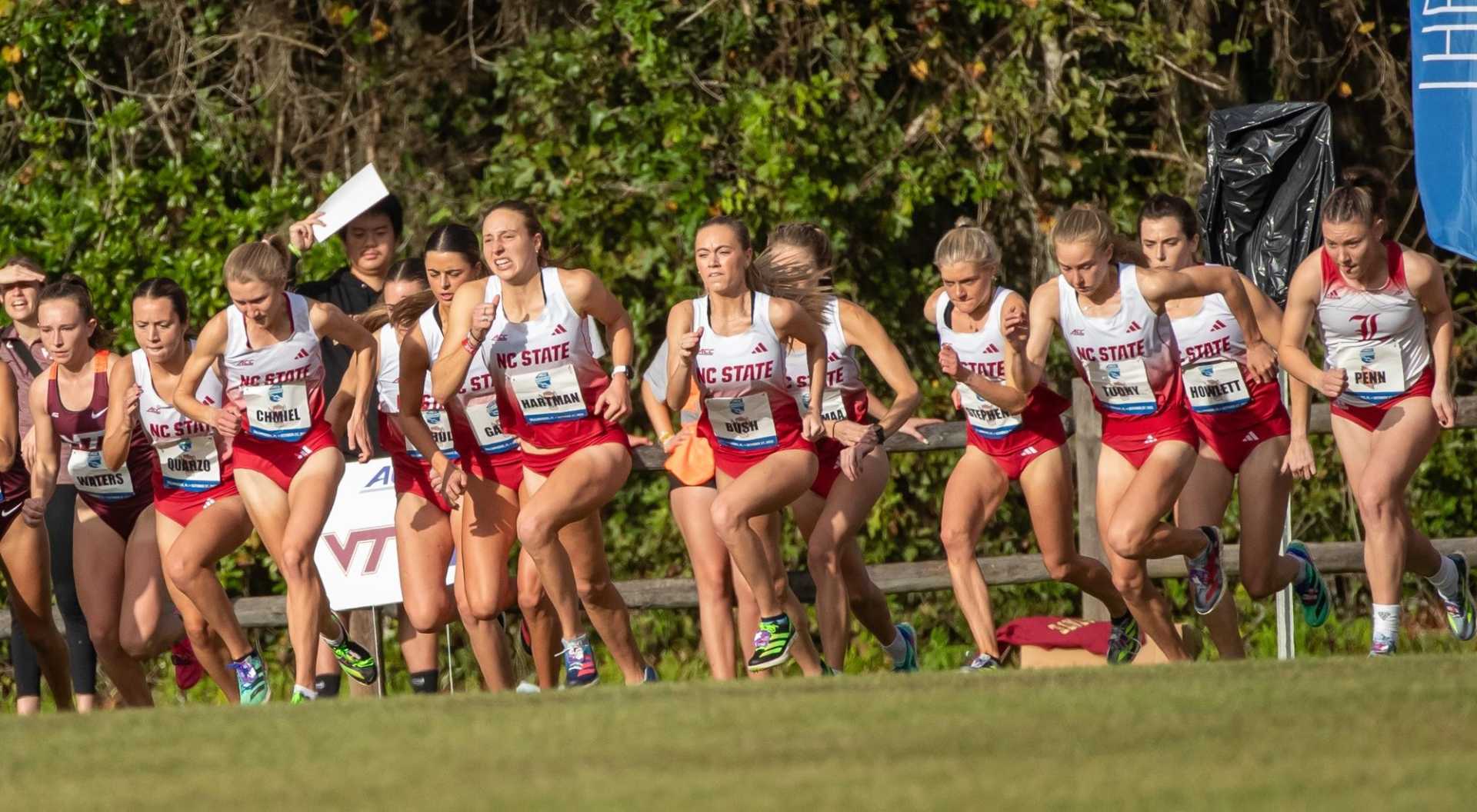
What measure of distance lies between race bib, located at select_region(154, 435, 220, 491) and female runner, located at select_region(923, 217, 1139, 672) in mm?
3156

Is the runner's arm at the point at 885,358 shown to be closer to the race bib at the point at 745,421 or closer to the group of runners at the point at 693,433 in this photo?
the group of runners at the point at 693,433

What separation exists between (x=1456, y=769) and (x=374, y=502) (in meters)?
6.48

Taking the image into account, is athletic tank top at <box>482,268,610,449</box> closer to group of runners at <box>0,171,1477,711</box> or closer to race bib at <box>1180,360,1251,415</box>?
group of runners at <box>0,171,1477,711</box>

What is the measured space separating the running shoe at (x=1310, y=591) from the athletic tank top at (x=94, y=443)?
5.15 metres

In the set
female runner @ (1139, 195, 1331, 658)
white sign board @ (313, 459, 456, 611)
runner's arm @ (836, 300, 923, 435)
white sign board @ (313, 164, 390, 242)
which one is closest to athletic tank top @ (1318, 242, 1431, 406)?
female runner @ (1139, 195, 1331, 658)

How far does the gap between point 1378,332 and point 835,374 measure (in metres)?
2.33

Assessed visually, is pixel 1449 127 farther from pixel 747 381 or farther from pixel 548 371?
pixel 548 371

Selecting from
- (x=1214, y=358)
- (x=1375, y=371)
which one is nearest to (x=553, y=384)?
(x=1214, y=358)

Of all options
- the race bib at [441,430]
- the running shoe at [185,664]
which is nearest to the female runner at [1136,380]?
the race bib at [441,430]

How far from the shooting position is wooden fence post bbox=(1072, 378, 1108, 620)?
424 inches

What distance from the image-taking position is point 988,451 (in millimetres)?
9117

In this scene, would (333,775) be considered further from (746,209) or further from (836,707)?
(746,209)

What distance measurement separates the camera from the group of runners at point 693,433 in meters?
8.41

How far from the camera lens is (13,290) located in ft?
31.2
